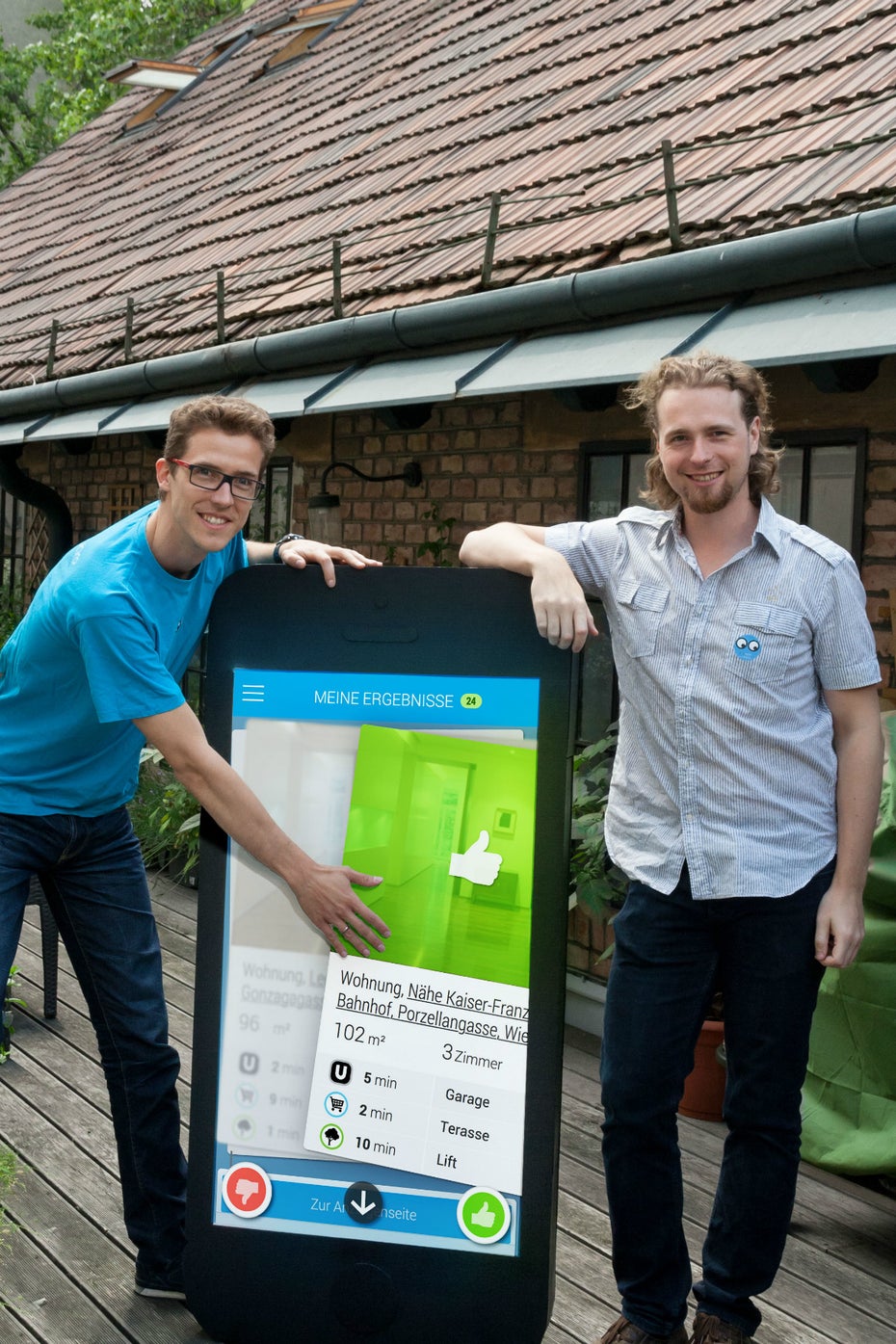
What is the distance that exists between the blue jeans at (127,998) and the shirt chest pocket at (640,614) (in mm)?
1082

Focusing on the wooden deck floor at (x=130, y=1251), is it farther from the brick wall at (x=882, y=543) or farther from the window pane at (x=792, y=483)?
the window pane at (x=792, y=483)

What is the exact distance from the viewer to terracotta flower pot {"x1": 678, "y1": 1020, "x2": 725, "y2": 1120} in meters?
4.29

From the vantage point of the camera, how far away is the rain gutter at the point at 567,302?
3.59 metres

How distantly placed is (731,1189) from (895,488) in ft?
7.33

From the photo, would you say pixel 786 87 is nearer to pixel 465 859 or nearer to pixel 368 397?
pixel 368 397

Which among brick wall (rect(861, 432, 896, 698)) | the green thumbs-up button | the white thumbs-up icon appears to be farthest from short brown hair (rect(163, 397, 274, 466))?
brick wall (rect(861, 432, 896, 698))

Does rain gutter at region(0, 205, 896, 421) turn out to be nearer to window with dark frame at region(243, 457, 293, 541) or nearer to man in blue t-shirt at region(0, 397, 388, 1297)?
window with dark frame at region(243, 457, 293, 541)

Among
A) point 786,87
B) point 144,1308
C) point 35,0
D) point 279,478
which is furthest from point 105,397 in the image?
point 35,0

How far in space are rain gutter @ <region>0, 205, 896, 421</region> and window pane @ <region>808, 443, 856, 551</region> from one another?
0.67 m

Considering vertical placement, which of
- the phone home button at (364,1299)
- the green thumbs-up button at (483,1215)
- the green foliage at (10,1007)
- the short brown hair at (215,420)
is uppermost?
the short brown hair at (215,420)

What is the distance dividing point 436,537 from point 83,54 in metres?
16.0

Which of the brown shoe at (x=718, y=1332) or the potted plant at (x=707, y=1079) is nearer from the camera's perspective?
the brown shoe at (x=718, y=1332)

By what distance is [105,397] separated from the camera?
7523 mm

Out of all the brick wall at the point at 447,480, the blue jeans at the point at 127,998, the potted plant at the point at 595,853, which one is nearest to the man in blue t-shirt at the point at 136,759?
the blue jeans at the point at 127,998
